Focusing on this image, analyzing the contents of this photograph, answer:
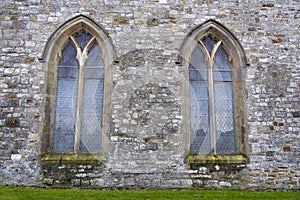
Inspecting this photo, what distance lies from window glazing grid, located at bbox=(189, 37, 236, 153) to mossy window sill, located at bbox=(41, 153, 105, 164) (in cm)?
235

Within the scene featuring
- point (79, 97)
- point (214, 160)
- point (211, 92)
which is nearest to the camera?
point (214, 160)

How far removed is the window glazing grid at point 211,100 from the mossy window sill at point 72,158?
235 centimetres

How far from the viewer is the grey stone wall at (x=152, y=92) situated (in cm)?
820

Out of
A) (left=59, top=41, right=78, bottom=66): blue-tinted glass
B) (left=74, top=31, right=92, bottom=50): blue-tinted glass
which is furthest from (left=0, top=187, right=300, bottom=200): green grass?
(left=74, top=31, right=92, bottom=50): blue-tinted glass

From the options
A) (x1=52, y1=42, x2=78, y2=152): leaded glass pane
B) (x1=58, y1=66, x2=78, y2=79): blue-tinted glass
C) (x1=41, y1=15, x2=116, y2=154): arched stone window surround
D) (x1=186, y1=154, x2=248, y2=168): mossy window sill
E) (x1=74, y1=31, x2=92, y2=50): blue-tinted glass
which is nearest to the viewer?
(x1=186, y1=154, x2=248, y2=168): mossy window sill

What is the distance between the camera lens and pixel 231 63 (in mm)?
9305

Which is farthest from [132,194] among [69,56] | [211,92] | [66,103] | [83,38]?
[83,38]

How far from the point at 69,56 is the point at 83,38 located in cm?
61

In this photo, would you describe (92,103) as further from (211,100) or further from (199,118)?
(211,100)

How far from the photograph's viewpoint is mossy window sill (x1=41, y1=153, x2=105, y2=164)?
8195mm

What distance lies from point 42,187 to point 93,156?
1351 mm

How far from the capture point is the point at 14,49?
878 cm

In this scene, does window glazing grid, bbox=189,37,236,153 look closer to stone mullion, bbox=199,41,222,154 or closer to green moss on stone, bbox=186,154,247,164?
stone mullion, bbox=199,41,222,154

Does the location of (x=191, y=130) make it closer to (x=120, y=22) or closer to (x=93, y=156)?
(x=93, y=156)
